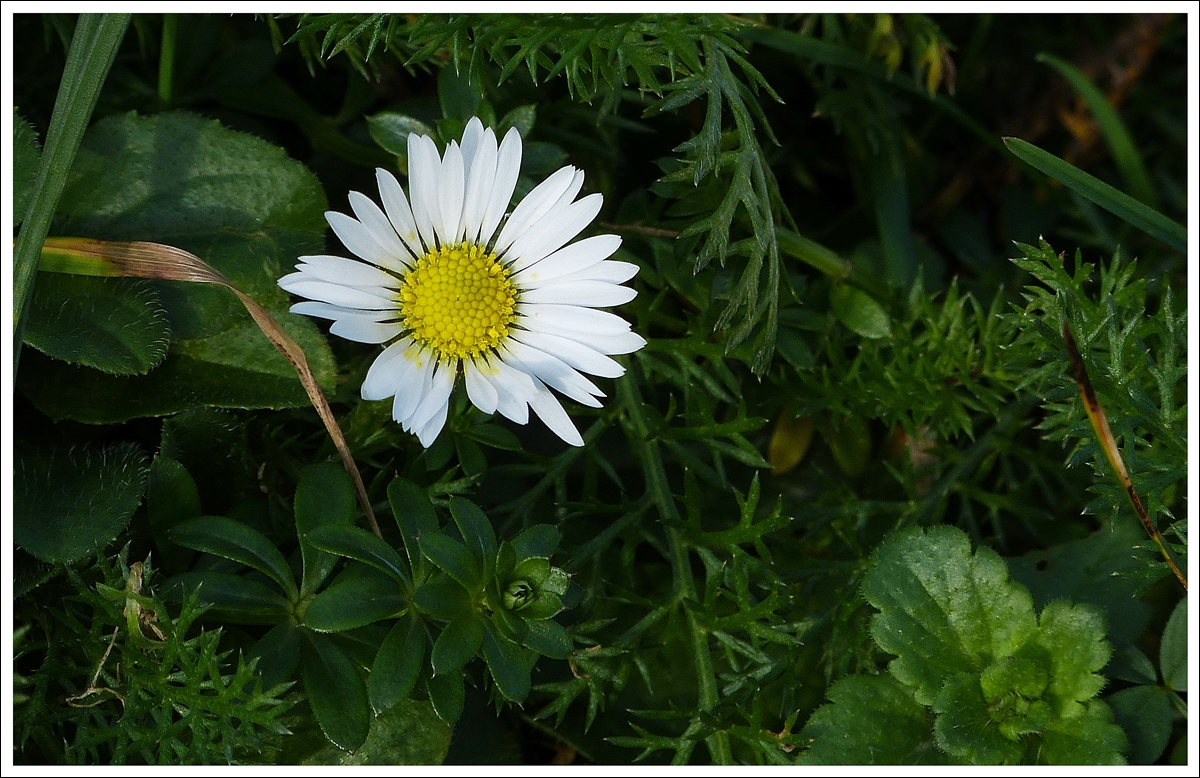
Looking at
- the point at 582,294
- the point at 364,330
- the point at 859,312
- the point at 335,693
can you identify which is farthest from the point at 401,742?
the point at 859,312

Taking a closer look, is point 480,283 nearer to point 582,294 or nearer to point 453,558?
point 582,294

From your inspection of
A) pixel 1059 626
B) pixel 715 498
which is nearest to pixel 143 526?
pixel 715 498

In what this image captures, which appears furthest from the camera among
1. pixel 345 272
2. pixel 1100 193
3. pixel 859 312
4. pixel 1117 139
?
pixel 1117 139

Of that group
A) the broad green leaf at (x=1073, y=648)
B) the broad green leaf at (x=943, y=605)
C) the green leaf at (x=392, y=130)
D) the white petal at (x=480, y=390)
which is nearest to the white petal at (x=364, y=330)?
the white petal at (x=480, y=390)

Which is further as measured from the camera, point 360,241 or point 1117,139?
point 1117,139

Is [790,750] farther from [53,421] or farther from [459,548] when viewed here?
[53,421]

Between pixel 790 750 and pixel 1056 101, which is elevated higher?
pixel 1056 101

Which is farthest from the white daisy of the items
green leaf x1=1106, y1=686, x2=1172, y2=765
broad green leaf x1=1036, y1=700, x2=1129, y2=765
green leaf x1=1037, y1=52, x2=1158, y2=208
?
green leaf x1=1037, y1=52, x2=1158, y2=208
